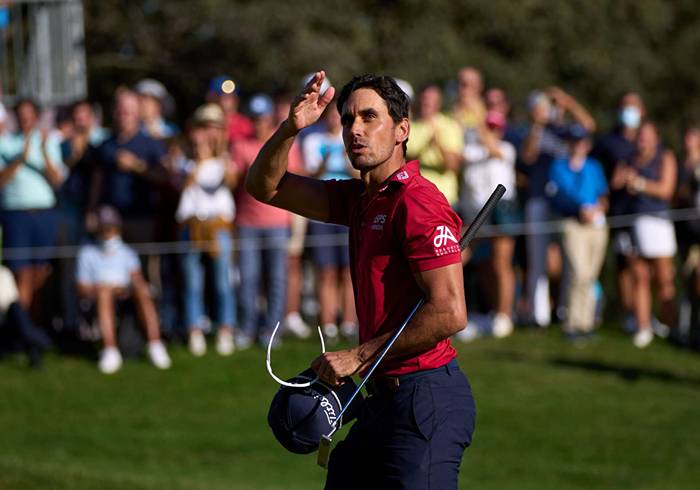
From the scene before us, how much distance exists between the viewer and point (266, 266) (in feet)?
45.2

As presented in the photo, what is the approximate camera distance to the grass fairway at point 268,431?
1034cm

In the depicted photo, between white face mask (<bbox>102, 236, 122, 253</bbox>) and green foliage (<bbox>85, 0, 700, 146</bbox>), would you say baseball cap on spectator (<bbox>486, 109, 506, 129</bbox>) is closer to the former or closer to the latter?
white face mask (<bbox>102, 236, 122, 253</bbox>)

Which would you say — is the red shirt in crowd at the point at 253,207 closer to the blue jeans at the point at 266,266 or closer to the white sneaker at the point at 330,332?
the blue jeans at the point at 266,266

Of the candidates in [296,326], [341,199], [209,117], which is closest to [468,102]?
[209,117]

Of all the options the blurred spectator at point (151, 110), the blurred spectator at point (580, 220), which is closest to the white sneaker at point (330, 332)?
the blurred spectator at point (580, 220)

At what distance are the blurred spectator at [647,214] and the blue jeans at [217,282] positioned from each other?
3.97 meters

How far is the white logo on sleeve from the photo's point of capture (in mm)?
5457

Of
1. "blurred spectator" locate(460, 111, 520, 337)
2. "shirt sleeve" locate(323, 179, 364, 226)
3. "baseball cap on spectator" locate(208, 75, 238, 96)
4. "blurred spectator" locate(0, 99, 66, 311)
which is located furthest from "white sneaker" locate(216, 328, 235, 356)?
"shirt sleeve" locate(323, 179, 364, 226)

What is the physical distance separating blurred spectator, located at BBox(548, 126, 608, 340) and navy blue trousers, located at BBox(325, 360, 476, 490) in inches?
330

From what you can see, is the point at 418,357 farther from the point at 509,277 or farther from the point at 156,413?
the point at 509,277

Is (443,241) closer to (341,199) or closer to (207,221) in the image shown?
(341,199)

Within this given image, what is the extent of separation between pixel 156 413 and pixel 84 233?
2702mm

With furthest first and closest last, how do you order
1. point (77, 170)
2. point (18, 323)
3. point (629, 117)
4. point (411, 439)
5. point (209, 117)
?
point (629, 117) < point (77, 170) < point (209, 117) < point (18, 323) < point (411, 439)

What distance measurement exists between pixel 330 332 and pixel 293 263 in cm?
85
